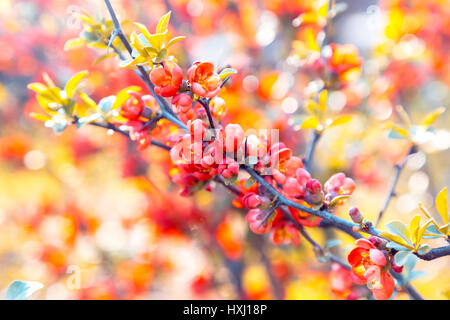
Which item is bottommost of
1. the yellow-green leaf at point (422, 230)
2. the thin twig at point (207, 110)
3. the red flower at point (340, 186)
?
the yellow-green leaf at point (422, 230)

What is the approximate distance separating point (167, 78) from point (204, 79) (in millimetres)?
51

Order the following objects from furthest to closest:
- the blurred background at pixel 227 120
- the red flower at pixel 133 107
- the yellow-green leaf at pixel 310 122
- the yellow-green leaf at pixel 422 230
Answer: the blurred background at pixel 227 120 < the yellow-green leaf at pixel 310 122 < the red flower at pixel 133 107 < the yellow-green leaf at pixel 422 230

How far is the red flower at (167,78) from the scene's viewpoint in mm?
525

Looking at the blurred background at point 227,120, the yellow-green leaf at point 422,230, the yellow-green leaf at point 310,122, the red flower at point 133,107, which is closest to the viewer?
the yellow-green leaf at point 422,230

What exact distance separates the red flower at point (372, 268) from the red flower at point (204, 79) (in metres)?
0.27

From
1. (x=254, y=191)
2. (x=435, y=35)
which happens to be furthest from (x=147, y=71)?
(x=435, y=35)

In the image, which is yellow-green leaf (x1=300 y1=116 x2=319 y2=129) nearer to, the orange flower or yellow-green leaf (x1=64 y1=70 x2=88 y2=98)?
the orange flower

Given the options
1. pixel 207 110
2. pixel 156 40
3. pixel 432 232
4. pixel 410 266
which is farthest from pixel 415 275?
pixel 156 40

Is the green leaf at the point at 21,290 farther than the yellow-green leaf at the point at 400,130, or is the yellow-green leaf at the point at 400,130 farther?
the yellow-green leaf at the point at 400,130

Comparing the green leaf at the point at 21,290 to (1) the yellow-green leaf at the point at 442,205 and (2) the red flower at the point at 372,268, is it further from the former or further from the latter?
(1) the yellow-green leaf at the point at 442,205

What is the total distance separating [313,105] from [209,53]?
0.59 meters

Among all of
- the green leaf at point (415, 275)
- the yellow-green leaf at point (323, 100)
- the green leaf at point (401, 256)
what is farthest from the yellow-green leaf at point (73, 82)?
the green leaf at point (415, 275)
